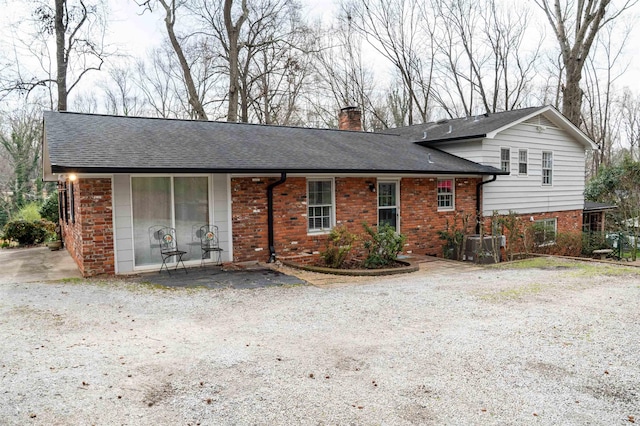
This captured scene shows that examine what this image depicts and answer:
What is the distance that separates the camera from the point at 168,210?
9461mm

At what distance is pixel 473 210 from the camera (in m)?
14.1

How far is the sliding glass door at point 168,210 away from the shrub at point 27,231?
29.1ft

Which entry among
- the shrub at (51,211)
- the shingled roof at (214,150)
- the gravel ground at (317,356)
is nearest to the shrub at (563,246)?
the shingled roof at (214,150)

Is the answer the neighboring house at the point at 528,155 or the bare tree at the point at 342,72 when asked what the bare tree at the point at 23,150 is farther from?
the neighboring house at the point at 528,155

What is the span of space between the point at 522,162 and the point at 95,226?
13.2m

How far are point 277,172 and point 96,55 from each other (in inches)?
615

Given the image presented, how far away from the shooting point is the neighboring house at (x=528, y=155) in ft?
47.7

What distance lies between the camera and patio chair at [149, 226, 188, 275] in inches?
367

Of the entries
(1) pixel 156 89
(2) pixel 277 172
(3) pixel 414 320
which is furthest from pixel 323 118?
(3) pixel 414 320

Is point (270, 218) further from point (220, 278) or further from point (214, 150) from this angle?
point (220, 278)

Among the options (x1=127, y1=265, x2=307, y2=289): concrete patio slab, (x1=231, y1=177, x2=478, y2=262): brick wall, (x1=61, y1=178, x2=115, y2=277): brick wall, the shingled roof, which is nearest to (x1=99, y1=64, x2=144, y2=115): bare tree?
the shingled roof

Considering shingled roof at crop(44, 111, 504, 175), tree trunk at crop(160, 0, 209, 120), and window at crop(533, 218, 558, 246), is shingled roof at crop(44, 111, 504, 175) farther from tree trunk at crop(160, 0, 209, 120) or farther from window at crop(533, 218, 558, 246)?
tree trunk at crop(160, 0, 209, 120)

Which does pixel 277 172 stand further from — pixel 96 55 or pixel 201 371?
pixel 96 55

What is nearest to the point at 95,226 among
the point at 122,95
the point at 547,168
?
the point at 547,168
